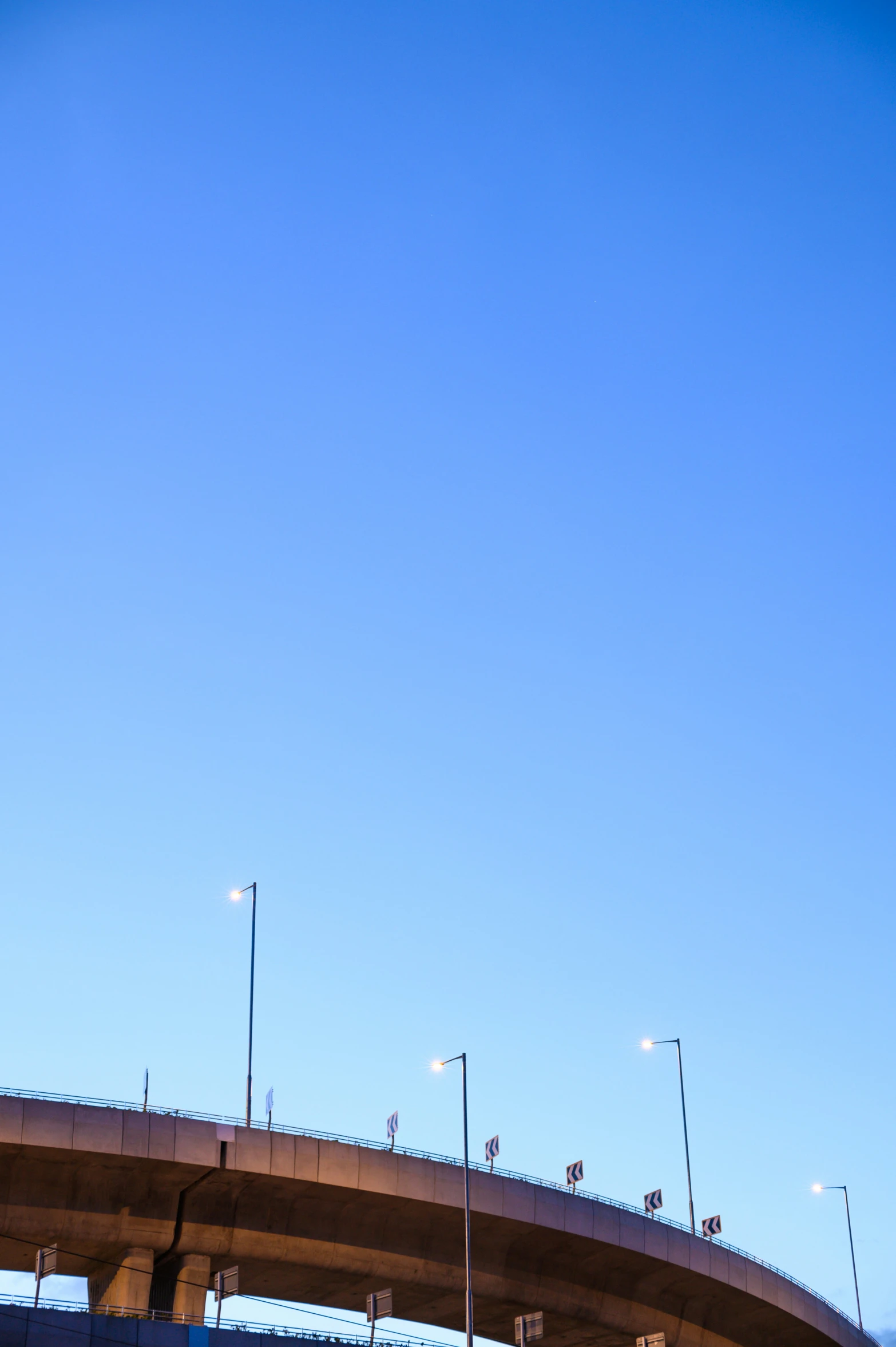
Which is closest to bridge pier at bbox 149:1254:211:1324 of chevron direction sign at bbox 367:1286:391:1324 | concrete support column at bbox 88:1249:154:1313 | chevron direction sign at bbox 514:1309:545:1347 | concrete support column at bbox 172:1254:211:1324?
concrete support column at bbox 172:1254:211:1324

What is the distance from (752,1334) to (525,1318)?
2301 cm

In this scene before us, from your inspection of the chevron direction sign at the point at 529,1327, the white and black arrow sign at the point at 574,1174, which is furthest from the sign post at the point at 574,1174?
the chevron direction sign at the point at 529,1327

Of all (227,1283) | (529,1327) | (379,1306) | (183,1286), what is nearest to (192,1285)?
(183,1286)

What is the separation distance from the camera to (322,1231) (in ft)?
199

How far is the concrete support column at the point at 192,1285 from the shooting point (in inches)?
2232

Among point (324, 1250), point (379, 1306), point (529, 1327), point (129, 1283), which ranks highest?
point (324, 1250)

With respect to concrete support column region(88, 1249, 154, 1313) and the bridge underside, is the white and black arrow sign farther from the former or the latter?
concrete support column region(88, 1249, 154, 1313)

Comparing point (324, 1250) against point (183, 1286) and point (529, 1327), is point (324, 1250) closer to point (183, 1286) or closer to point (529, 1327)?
point (183, 1286)

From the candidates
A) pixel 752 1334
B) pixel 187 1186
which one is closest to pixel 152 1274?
pixel 187 1186

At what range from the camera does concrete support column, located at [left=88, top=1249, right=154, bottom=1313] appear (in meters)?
55.4

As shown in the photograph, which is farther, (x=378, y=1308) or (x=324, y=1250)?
(x=324, y=1250)

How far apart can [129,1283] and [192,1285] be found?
104 inches

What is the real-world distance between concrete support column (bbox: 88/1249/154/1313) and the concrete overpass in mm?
67

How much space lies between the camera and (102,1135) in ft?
179
